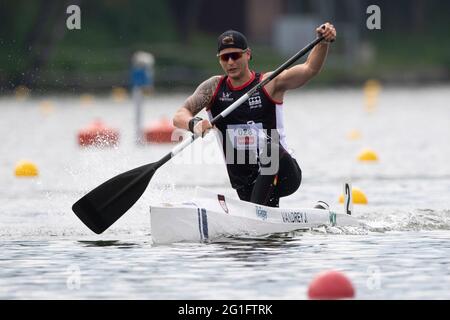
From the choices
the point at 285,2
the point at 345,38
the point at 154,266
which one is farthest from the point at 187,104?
the point at 285,2

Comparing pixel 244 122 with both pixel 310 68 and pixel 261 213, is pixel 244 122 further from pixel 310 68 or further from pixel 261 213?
pixel 261 213

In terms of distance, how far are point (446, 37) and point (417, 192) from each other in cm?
4505

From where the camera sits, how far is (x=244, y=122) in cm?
1316

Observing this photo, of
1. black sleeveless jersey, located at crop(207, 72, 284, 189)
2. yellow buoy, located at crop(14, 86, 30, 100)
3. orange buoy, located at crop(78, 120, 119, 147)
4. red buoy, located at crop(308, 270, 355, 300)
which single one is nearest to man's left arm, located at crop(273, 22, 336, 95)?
black sleeveless jersey, located at crop(207, 72, 284, 189)

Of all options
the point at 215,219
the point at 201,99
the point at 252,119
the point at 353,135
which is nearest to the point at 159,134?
the point at 353,135

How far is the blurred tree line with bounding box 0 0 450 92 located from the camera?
4503 centimetres

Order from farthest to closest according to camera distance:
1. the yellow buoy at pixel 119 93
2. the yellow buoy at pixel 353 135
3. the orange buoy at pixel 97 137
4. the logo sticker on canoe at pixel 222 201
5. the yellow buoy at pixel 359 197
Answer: the yellow buoy at pixel 119 93
the yellow buoy at pixel 353 135
the orange buoy at pixel 97 137
the yellow buoy at pixel 359 197
the logo sticker on canoe at pixel 222 201

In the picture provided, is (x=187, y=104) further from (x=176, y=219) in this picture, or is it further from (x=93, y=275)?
(x=93, y=275)

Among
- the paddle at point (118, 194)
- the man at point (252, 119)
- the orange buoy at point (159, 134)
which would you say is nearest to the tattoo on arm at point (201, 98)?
the man at point (252, 119)

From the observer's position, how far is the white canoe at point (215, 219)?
1229 centimetres

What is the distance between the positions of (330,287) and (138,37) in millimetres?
Answer: 44211

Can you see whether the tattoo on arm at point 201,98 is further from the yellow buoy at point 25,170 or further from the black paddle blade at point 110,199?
the yellow buoy at point 25,170

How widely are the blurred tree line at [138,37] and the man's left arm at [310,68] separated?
31325 mm

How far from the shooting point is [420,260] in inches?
445
